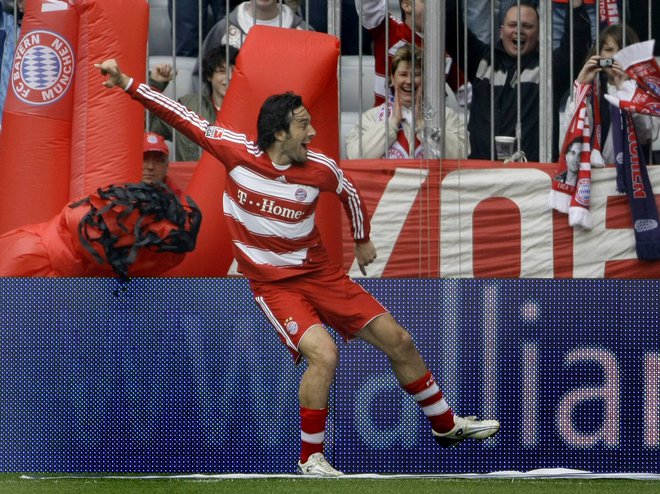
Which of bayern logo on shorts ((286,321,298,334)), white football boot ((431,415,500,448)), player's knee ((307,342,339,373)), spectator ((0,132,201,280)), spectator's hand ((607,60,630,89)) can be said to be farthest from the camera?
spectator's hand ((607,60,630,89))

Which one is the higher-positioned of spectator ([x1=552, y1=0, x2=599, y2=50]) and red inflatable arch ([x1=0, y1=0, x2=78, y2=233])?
spectator ([x1=552, y1=0, x2=599, y2=50])

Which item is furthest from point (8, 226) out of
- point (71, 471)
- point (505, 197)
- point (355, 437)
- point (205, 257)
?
point (505, 197)

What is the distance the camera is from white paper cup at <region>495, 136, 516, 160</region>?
8.27 meters

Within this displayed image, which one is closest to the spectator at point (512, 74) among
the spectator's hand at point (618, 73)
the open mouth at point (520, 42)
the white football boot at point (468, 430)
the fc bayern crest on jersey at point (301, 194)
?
the open mouth at point (520, 42)

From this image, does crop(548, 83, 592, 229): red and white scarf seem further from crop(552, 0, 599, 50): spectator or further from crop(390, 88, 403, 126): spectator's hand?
crop(390, 88, 403, 126): spectator's hand

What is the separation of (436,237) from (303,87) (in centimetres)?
137

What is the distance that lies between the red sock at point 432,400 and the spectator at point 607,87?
8.30ft

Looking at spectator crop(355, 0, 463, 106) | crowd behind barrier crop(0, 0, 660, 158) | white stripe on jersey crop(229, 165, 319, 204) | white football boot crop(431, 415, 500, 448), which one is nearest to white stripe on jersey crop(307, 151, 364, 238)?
white stripe on jersey crop(229, 165, 319, 204)

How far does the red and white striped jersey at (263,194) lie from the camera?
633 cm

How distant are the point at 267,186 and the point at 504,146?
245cm

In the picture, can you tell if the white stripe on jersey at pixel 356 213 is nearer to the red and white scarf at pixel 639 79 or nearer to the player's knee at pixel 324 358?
the player's knee at pixel 324 358

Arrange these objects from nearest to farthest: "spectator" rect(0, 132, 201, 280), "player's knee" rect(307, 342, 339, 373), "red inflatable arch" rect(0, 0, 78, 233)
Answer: "player's knee" rect(307, 342, 339, 373)
"spectator" rect(0, 132, 201, 280)
"red inflatable arch" rect(0, 0, 78, 233)

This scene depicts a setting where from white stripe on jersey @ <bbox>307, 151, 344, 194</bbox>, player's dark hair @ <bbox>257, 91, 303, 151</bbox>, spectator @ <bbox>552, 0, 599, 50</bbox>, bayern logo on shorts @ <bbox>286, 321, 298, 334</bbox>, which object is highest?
spectator @ <bbox>552, 0, 599, 50</bbox>

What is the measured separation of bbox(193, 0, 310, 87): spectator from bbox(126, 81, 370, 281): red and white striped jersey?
2.04m
